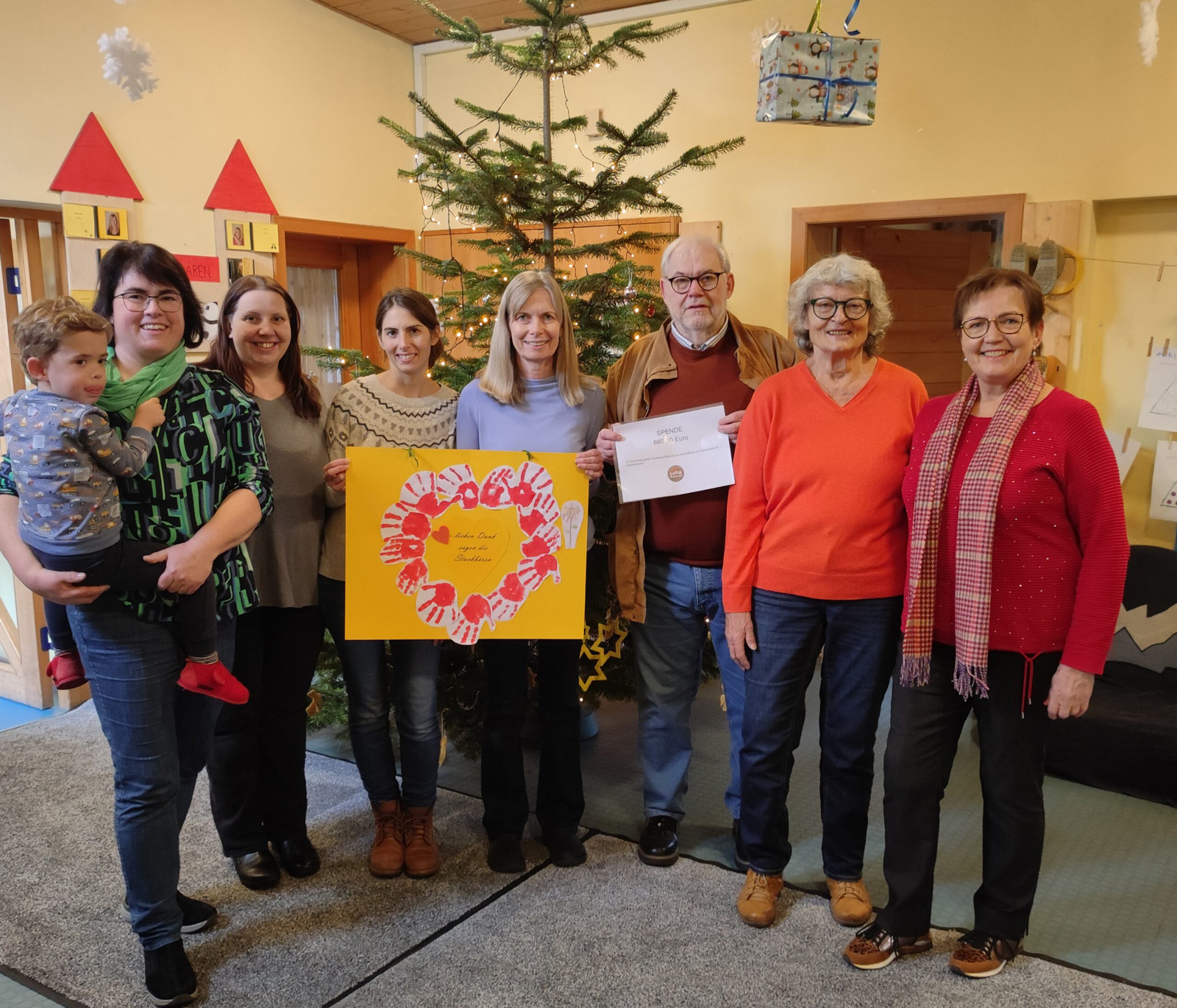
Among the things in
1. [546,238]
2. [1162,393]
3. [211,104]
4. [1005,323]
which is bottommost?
[1162,393]

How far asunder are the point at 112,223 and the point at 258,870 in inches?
110

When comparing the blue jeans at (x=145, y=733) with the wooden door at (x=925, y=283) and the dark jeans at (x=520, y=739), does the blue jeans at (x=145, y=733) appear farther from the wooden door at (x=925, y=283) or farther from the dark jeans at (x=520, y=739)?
the wooden door at (x=925, y=283)

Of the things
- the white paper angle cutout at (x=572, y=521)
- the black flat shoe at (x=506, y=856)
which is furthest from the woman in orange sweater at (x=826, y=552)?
the black flat shoe at (x=506, y=856)

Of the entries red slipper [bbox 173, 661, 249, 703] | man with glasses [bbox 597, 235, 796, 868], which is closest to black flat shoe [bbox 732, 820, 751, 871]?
man with glasses [bbox 597, 235, 796, 868]

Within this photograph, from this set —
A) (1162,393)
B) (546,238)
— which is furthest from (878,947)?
(1162,393)

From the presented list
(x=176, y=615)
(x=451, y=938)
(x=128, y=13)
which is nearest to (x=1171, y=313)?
(x=451, y=938)

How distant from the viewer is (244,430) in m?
2.01

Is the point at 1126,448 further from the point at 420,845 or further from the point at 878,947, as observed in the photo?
the point at 420,845

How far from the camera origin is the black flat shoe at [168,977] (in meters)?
1.94

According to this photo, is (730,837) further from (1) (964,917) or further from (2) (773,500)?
(2) (773,500)

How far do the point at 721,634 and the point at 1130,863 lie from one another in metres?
1.35

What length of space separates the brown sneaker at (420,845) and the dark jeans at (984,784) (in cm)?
115

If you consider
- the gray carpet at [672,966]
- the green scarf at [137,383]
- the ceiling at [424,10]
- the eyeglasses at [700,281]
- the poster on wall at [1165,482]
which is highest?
the ceiling at [424,10]

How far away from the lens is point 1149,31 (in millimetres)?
3584
